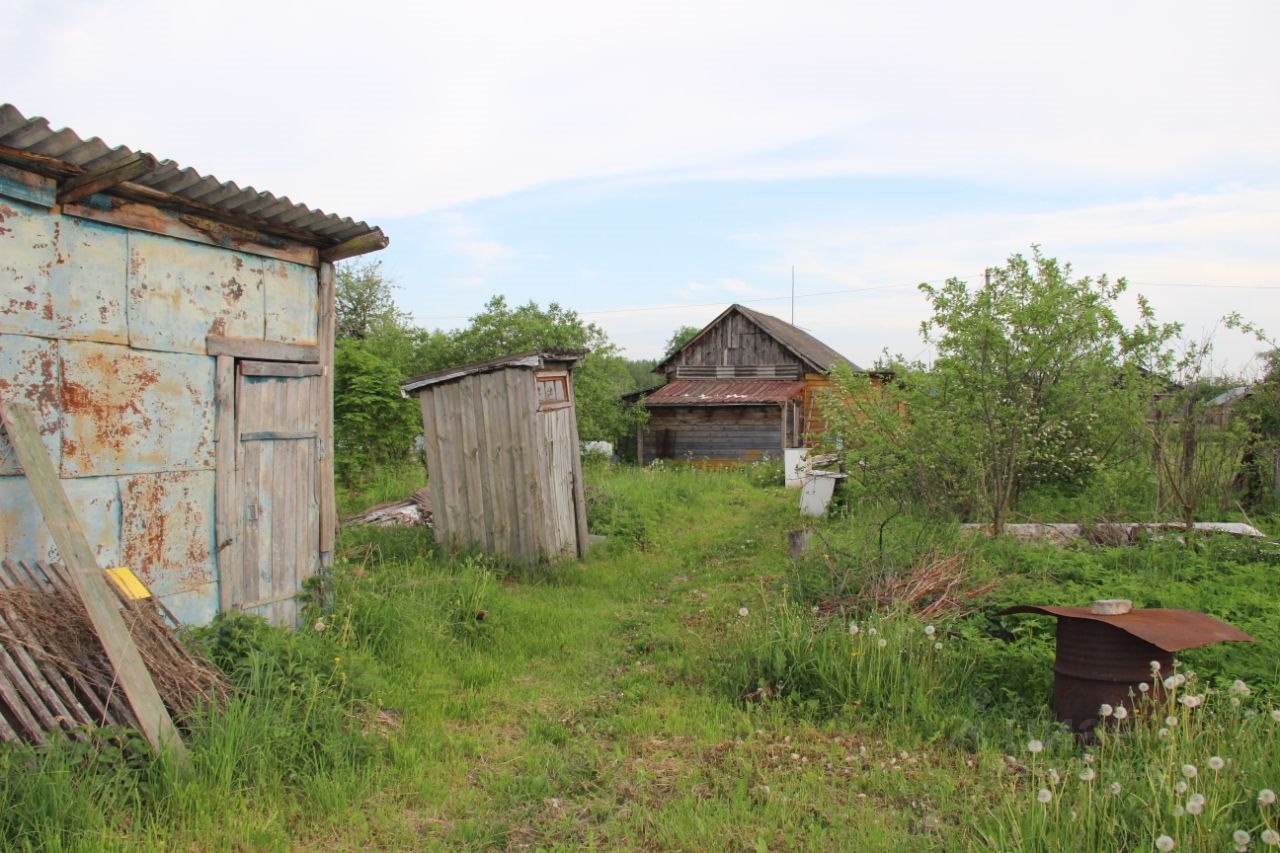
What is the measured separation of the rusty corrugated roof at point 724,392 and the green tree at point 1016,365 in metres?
16.7

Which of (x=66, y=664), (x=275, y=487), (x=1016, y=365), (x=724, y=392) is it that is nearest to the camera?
(x=66, y=664)

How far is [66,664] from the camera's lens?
13.3ft

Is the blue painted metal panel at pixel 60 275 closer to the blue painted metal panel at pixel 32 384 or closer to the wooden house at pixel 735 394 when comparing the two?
the blue painted metal panel at pixel 32 384

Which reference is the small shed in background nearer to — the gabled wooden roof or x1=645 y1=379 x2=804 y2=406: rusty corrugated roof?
x1=645 y1=379 x2=804 y2=406: rusty corrugated roof

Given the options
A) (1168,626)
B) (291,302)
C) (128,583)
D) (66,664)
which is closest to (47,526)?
(128,583)

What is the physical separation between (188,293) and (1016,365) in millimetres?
7034

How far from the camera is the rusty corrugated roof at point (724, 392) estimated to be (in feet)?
85.7

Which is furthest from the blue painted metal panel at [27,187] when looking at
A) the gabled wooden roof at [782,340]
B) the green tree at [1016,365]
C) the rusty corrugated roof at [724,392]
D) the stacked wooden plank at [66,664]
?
the gabled wooden roof at [782,340]

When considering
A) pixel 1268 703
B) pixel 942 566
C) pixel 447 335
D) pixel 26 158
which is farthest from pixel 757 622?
pixel 447 335

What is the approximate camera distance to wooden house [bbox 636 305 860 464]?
26438 mm

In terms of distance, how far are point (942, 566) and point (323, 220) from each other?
17.1 ft

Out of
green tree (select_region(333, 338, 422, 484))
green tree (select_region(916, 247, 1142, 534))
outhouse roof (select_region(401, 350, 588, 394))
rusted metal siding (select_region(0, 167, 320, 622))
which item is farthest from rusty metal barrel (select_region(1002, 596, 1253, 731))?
green tree (select_region(333, 338, 422, 484))

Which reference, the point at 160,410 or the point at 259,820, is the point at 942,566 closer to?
the point at 259,820

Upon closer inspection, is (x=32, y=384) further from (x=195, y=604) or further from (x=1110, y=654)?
(x=1110, y=654)
